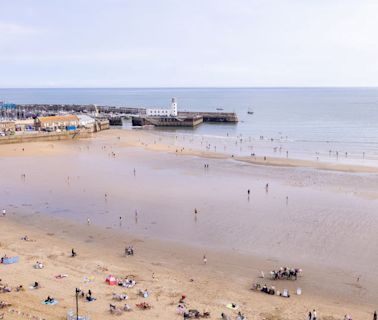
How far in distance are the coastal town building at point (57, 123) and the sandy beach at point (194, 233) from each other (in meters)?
24.4

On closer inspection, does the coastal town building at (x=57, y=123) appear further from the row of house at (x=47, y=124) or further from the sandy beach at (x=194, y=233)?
the sandy beach at (x=194, y=233)

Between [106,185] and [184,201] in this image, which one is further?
[106,185]

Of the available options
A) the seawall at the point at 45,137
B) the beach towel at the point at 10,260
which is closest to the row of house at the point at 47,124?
the seawall at the point at 45,137

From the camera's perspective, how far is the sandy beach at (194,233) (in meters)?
18.4

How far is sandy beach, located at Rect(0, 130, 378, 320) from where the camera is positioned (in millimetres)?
18375

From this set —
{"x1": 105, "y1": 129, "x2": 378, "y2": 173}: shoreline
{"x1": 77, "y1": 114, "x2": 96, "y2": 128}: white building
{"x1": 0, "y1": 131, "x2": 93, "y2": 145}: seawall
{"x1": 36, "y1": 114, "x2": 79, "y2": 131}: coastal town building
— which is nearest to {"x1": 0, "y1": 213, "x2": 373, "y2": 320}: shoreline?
{"x1": 105, "y1": 129, "x2": 378, "y2": 173}: shoreline

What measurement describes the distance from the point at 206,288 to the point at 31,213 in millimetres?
15306

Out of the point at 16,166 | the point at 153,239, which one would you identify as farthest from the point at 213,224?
the point at 16,166

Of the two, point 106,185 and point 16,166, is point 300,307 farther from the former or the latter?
point 16,166

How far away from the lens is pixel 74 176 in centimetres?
4153

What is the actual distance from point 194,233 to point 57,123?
5114 cm

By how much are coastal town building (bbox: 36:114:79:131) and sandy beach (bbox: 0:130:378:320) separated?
24.4 metres

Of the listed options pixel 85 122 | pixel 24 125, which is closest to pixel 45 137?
pixel 24 125

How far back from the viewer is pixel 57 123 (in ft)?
237
